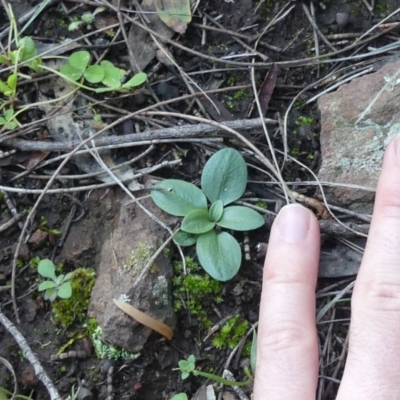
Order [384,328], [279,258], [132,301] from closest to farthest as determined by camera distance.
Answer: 1. [384,328]
2. [279,258]
3. [132,301]

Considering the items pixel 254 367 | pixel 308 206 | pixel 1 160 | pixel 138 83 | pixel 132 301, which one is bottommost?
pixel 254 367

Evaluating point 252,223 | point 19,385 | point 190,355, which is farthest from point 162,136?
point 19,385

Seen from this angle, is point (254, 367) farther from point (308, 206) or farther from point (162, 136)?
Answer: point (162, 136)

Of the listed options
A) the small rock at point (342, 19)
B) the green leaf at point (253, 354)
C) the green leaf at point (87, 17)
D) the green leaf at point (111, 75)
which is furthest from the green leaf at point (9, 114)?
the small rock at point (342, 19)

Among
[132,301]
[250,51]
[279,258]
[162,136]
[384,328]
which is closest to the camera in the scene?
[384,328]

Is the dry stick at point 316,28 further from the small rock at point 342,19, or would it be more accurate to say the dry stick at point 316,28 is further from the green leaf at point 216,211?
the green leaf at point 216,211
